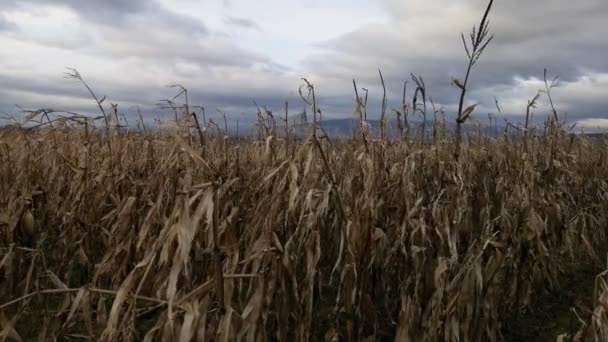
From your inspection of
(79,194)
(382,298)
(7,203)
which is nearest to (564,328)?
(382,298)

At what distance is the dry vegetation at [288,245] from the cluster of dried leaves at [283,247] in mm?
15

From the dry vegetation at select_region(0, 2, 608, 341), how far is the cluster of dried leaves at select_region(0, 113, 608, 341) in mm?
15

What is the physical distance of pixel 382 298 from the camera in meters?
4.02

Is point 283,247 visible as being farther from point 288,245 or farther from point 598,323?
point 598,323

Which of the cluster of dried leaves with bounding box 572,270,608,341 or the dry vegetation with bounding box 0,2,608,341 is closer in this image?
the dry vegetation with bounding box 0,2,608,341

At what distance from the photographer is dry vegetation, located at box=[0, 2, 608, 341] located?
94.0 inches

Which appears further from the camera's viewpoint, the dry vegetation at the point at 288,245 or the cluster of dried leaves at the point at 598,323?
the cluster of dried leaves at the point at 598,323

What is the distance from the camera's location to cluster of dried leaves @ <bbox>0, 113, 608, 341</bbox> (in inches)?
93.2

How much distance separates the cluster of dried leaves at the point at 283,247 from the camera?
2.37 m

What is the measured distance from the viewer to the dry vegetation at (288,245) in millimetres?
2389

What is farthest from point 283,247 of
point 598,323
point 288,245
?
point 598,323

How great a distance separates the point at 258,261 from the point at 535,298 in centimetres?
288

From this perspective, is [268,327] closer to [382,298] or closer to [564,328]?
[382,298]

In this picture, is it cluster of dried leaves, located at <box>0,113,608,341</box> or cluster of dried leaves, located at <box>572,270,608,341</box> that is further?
cluster of dried leaves, located at <box>572,270,608,341</box>
